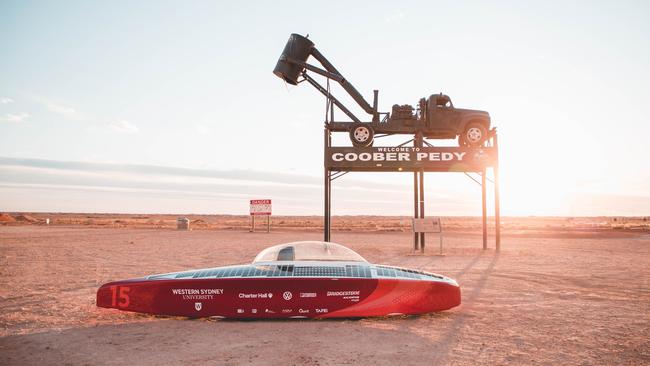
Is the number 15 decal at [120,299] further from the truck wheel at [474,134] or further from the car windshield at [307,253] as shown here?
the truck wheel at [474,134]

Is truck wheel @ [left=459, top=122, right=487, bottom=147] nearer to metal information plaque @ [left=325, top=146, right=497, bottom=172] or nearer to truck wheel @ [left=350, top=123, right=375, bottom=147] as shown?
metal information plaque @ [left=325, top=146, right=497, bottom=172]

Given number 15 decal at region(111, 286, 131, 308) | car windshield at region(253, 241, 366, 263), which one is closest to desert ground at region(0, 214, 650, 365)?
number 15 decal at region(111, 286, 131, 308)

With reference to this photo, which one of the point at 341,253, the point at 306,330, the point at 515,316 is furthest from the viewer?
the point at 341,253

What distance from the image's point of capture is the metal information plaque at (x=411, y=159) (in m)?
18.4

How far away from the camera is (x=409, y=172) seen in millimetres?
19078

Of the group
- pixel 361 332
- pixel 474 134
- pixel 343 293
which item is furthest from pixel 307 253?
pixel 474 134

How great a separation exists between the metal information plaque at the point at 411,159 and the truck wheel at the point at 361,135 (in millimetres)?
287

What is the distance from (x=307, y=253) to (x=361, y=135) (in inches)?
465

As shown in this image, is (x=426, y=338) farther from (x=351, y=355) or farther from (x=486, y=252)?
(x=486, y=252)

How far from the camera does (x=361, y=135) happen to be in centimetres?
1858

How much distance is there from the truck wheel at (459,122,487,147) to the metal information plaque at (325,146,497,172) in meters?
0.33

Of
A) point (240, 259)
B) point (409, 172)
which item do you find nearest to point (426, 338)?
point (240, 259)

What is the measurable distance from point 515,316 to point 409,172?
12.3m

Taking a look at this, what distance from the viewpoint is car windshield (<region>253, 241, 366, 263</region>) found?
24.2ft
